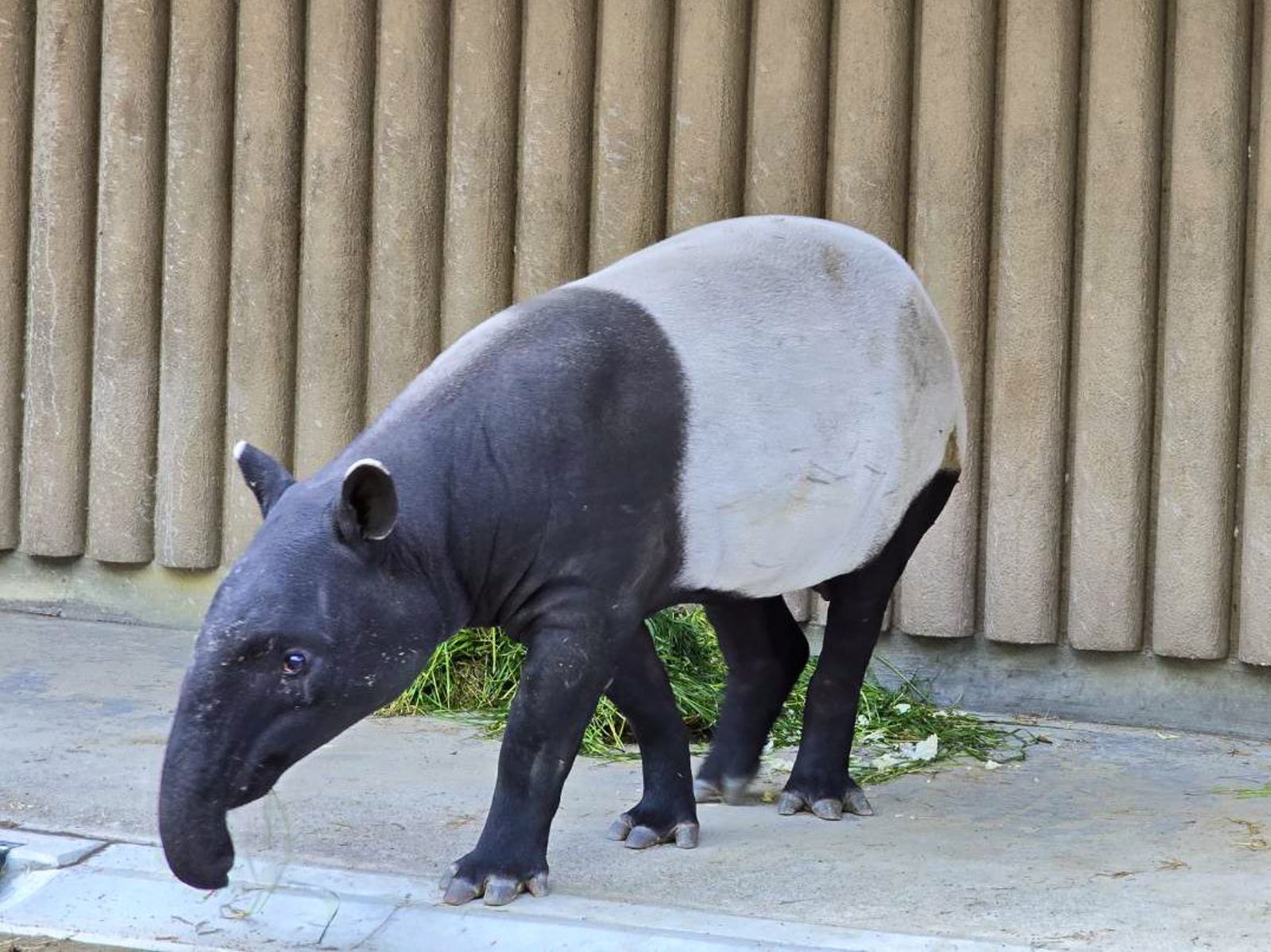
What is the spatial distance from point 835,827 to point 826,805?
0.34 ft

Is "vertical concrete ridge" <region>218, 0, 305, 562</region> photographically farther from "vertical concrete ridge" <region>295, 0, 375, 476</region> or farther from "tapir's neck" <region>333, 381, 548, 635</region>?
"tapir's neck" <region>333, 381, 548, 635</region>

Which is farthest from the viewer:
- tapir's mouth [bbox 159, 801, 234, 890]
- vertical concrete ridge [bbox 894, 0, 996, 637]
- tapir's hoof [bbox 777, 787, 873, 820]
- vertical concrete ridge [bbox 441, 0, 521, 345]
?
vertical concrete ridge [bbox 441, 0, 521, 345]

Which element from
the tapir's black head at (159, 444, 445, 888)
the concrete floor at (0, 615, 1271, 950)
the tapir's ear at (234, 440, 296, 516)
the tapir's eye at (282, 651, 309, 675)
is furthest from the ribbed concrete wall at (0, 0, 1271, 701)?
the tapir's eye at (282, 651, 309, 675)

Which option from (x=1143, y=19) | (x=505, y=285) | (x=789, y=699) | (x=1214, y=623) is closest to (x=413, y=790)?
(x=789, y=699)

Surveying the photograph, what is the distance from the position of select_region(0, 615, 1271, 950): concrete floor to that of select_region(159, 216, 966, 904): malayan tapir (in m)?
0.24

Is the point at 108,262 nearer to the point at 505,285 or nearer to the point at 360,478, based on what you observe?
the point at 505,285

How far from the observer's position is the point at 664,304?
4785mm

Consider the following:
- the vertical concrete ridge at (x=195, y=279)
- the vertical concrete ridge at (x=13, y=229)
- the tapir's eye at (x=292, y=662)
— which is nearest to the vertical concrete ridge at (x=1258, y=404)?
the tapir's eye at (x=292, y=662)

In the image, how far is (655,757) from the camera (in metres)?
5.06

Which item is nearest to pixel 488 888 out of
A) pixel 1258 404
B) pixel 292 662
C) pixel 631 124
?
pixel 292 662

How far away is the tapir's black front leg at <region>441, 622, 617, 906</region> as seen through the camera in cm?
448

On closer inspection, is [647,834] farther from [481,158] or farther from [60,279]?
[60,279]

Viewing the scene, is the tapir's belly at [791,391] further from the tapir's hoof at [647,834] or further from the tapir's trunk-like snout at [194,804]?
the tapir's trunk-like snout at [194,804]

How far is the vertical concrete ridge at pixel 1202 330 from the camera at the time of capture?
6.36 m
